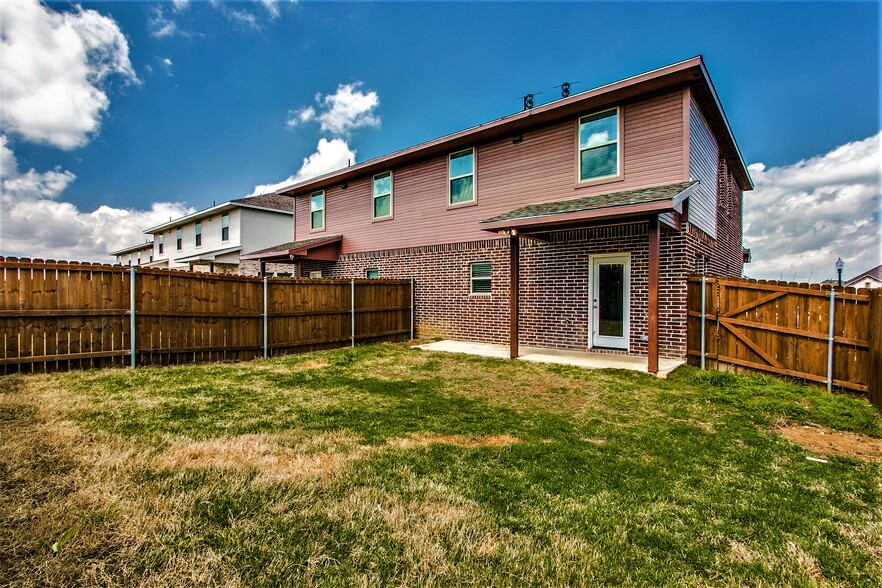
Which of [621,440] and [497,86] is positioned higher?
[497,86]

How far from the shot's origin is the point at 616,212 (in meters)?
7.38

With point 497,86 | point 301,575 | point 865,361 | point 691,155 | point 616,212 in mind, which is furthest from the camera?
point 497,86

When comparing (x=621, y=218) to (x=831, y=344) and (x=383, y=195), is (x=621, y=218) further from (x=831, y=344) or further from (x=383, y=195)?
(x=383, y=195)

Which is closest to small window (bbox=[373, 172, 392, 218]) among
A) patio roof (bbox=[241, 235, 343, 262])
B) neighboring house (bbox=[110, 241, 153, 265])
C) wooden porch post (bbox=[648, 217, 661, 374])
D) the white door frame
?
patio roof (bbox=[241, 235, 343, 262])

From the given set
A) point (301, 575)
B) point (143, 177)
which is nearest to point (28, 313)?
point (301, 575)

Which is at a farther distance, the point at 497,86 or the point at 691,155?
the point at 497,86

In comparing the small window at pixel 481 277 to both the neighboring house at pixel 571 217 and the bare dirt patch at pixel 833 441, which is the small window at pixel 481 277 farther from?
the bare dirt patch at pixel 833 441

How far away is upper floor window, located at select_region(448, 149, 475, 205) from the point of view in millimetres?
11922

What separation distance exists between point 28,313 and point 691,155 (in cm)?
1289

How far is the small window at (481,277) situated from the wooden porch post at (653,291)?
4.76 metres

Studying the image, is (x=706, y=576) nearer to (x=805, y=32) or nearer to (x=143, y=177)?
(x=805, y=32)

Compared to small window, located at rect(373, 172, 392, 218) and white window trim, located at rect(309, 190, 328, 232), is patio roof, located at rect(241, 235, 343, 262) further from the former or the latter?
small window, located at rect(373, 172, 392, 218)

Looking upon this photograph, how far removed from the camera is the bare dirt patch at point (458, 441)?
4012 mm

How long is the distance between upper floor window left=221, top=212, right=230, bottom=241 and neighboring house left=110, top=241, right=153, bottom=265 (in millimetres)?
14129
